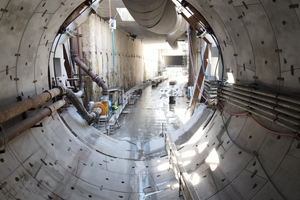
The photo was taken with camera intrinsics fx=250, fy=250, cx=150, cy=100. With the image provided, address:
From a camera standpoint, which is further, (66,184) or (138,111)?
(138,111)

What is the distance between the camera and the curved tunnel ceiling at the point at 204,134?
2.82 m

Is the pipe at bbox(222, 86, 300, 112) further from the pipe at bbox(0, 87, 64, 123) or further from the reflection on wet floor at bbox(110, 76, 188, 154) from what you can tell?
the reflection on wet floor at bbox(110, 76, 188, 154)

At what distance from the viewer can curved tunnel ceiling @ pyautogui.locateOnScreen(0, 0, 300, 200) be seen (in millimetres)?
2824

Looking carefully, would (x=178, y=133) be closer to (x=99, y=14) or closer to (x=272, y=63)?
(x=272, y=63)

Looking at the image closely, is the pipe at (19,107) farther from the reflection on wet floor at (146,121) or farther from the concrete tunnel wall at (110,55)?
the concrete tunnel wall at (110,55)

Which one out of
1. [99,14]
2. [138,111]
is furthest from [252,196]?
[99,14]

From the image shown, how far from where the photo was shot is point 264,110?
10.6 feet

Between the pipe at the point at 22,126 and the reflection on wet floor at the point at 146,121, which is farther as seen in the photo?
the reflection on wet floor at the point at 146,121

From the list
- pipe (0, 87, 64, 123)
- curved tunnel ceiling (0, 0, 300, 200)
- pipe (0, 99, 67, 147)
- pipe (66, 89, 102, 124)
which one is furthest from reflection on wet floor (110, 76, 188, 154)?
pipe (0, 87, 64, 123)

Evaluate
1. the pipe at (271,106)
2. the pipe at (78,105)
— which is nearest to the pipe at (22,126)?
the pipe at (78,105)

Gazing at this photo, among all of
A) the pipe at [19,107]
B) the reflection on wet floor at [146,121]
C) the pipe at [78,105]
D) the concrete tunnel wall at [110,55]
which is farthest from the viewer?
the concrete tunnel wall at [110,55]

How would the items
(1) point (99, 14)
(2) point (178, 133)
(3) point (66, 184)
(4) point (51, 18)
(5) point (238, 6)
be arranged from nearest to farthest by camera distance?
1. (5) point (238, 6)
2. (3) point (66, 184)
3. (4) point (51, 18)
4. (2) point (178, 133)
5. (1) point (99, 14)

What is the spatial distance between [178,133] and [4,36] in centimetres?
476

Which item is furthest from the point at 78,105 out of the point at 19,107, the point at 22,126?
the point at 19,107
